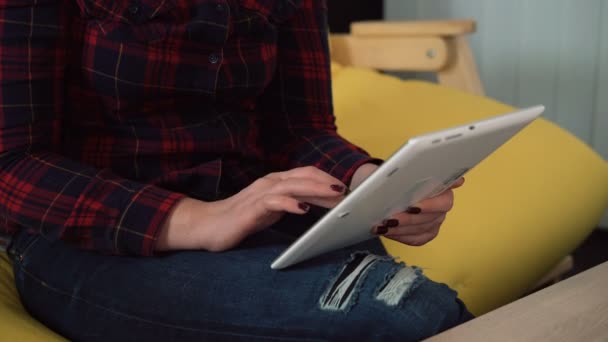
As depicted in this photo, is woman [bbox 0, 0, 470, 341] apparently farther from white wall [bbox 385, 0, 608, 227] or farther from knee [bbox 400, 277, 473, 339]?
white wall [bbox 385, 0, 608, 227]

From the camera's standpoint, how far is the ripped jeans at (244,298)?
0.66 metres

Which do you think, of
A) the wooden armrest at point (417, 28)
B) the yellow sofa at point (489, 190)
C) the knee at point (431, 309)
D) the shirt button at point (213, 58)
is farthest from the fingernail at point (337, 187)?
the wooden armrest at point (417, 28)

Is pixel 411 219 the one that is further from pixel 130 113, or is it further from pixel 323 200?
pixel 130 113

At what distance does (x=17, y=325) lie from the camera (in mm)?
791

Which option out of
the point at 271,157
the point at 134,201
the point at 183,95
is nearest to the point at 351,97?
the point at 271,157

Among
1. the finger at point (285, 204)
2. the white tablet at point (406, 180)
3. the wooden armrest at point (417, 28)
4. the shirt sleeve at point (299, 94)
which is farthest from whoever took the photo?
the wooden armrest at point (417, 28)

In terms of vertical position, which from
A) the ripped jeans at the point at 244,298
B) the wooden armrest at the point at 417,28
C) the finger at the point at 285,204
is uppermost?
the wooden armrest at the point at 417,28

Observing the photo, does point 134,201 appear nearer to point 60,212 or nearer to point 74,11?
point 60,212

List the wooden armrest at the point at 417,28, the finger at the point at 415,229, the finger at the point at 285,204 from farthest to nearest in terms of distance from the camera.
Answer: the wooden armrest at the point at 417,28 < the finger at the point at 415,229 < the finger at the point at 285,204

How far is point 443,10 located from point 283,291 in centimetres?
170

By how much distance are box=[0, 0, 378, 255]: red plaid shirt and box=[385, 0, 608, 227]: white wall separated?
47.7 inches

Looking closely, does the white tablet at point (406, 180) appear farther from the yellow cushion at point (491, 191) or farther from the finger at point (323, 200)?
the yellow cushion at point (491, 191)

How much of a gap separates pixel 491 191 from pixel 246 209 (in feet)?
2.28

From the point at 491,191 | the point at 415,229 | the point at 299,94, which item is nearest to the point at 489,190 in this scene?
the point at 491,191
